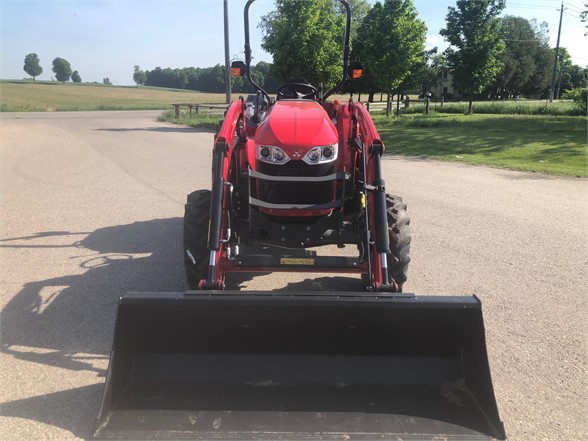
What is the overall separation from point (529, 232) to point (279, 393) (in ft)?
16.2

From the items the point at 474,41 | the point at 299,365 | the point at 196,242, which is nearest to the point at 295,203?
the point at 196,242

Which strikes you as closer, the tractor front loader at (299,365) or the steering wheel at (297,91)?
the tractor front loader at (299,365)

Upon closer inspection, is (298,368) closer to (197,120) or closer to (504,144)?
(504,144)

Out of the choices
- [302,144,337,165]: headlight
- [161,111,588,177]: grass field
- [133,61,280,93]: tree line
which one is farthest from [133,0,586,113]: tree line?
[133,61,280,93]: tree line

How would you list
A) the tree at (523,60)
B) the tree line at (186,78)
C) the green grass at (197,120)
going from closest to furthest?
the green grass at (197,120)
the tree at (523,60)
the tree line at (186,78)

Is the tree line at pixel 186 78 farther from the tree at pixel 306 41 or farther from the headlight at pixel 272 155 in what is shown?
the headlight at pixel 272 155

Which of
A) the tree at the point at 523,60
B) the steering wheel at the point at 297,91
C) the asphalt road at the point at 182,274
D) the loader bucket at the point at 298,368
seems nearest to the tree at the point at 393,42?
the asphalt road at the point at 182,274

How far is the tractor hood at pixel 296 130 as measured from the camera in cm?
368

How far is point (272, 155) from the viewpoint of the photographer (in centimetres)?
371

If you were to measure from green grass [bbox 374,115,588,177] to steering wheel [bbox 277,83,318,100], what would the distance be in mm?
8206

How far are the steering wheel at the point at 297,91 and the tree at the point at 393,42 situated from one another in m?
23.7

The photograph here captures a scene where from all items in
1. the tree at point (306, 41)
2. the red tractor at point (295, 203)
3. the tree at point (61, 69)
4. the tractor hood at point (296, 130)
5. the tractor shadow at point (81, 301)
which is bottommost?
the tractor shadow at point (81, 301)

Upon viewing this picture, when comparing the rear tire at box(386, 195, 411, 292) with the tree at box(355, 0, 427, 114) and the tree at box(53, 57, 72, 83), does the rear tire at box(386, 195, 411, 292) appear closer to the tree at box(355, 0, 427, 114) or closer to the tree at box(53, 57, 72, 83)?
the tree at box(355, 0, 427, 114)

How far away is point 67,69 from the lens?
12900cm
